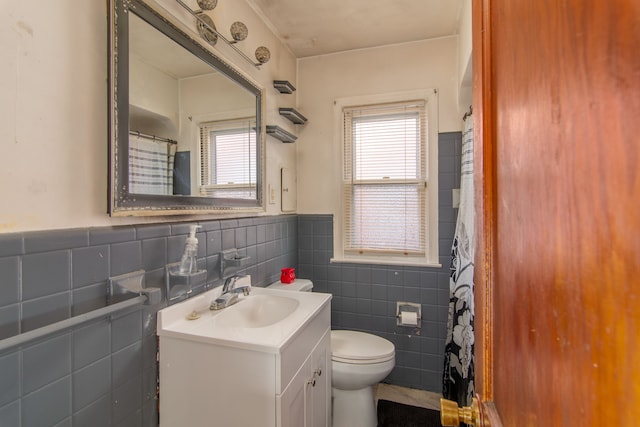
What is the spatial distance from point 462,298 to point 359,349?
0.70m

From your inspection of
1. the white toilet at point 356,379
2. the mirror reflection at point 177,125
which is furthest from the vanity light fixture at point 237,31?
the white toilet at point 356,379

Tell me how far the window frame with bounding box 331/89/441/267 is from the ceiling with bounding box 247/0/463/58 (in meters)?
0.38

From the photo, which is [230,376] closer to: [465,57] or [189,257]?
[189,257]

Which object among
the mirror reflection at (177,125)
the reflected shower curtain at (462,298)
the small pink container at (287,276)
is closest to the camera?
the mirror reflection at (177,125)

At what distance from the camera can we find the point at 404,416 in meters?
1.86

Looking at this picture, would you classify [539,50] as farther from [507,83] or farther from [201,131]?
[201,131]

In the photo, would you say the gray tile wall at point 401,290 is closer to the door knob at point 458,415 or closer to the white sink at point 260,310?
the white sink at point 260,310

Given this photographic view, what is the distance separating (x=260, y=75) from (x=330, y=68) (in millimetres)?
717

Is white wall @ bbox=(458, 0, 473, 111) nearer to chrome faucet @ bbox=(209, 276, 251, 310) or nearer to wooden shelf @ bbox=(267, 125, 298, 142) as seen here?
wooden shelf @ bbox=(267, 125, 298, 142)

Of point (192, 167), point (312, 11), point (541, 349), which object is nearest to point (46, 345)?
point (192, 167)

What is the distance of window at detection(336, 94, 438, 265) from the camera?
214cm

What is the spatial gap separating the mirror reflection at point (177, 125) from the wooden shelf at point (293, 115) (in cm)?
38

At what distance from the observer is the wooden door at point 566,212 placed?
0.75ft

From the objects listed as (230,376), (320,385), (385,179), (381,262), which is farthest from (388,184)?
(230,376)
